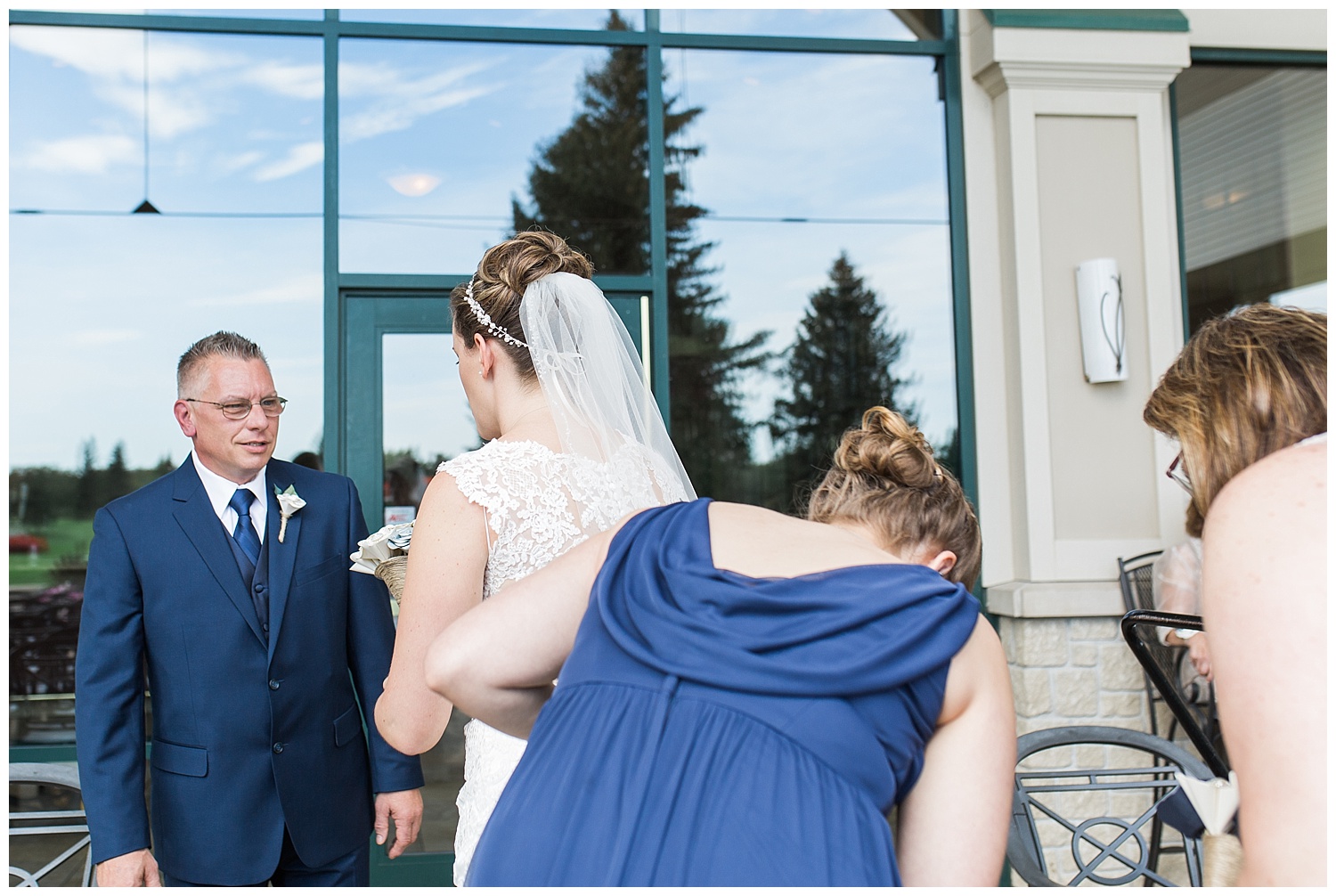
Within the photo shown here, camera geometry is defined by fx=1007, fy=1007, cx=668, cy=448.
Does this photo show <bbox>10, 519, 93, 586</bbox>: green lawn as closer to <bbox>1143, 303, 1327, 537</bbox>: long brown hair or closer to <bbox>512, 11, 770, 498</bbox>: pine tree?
<bbox>512, 11, 770, 498</bbox>: pine tree

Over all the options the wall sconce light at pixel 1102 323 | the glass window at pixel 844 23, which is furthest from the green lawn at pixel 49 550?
the wall sconce light at pixel 1102 323

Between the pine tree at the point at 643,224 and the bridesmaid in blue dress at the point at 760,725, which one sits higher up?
the pine tree at the point at 643,224

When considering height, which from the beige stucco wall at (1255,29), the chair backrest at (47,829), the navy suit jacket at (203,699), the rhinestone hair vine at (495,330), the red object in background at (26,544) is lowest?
the chair backrest at (47,829)

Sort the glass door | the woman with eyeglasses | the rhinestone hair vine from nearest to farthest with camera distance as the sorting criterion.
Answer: the woman with eyeglasses
the rhinestone hair vine
the glass door

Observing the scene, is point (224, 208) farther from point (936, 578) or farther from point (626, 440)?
point (936, 578)

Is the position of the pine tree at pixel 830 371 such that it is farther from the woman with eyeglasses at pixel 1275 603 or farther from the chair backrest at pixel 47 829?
the woman with eyeglasses at pixel 1275 603

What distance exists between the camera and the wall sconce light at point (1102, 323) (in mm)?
→ 4254

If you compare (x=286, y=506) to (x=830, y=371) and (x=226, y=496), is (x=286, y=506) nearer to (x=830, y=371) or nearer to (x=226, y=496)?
(x=226, y=496)

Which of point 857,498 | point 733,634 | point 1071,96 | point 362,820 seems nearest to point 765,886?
point 733,634

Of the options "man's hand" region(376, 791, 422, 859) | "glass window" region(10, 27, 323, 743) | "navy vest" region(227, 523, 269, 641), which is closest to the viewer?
"navy vest" region(227, 523, 269, 641)

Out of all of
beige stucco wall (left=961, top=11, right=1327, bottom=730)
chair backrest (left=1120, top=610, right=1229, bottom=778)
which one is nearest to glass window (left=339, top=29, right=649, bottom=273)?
beige stucco wall (left=961, top=11, right=1327, bottom=730)

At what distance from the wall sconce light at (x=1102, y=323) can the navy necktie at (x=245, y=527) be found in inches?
132

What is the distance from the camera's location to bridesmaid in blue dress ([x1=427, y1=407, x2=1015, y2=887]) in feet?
3.87

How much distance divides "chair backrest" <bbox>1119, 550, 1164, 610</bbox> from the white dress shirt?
3290mm
